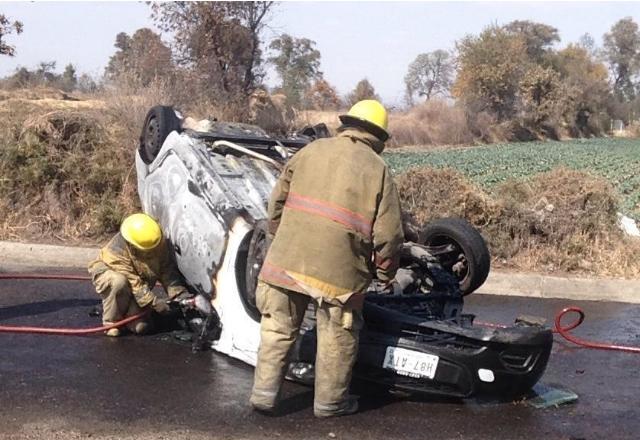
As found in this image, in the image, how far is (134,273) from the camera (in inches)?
248

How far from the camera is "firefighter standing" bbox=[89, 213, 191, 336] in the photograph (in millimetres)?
6113

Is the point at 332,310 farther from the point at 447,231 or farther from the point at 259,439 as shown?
the point at 447,231

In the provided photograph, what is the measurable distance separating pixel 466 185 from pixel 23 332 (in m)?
5.54

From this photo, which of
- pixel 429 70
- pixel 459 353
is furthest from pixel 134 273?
pixel 429 70

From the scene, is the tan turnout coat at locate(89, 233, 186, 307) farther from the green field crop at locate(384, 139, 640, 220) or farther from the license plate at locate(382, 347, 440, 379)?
the green field crop at locate(384, 139, 640, 220)

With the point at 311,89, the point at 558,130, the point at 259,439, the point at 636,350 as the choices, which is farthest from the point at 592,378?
the point at 558,130

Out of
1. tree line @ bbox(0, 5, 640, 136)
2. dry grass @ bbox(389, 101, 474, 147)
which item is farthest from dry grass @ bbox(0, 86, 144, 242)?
dry grass @ bbox(389, 101, 474, 147)

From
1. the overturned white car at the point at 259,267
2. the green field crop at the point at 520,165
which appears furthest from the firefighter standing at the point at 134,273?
the green field crop at the point at 520,165

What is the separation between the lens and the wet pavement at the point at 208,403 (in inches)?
179

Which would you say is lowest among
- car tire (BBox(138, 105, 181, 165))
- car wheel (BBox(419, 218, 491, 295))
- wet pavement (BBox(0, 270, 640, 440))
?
wet pavement (BBox(0, 270, 640, 440))

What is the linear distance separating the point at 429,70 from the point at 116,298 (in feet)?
280

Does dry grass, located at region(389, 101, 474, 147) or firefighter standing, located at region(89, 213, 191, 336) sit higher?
dry grass, located at region(389, 101, 474, 147)

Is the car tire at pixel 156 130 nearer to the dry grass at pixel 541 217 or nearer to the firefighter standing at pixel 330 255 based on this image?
the firefighter standing at pixel 330 255

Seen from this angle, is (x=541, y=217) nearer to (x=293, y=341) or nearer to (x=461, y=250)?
(x=461, y=250)
